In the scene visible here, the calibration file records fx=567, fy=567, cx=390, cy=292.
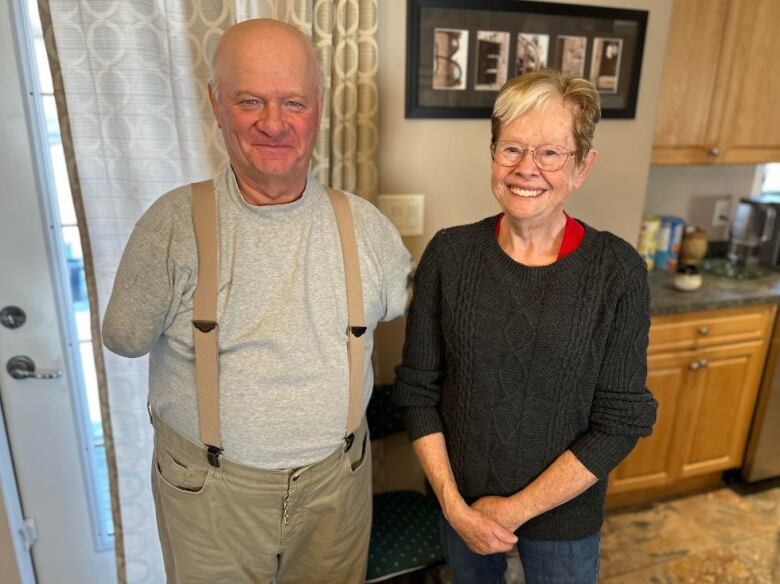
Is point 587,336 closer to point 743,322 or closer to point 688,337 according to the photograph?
point 688,337

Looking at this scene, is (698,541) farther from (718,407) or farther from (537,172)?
(537,172)

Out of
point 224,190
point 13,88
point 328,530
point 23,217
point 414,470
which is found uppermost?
point 13,88

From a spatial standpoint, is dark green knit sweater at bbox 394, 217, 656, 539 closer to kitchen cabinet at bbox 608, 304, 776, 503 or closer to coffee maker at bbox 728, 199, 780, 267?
kitchen cabinet at bbox 608, 304, 776, 503

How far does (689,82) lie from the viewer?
6.63 ft

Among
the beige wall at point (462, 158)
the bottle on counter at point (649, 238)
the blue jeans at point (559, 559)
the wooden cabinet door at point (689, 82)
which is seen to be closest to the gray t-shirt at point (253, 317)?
the blue jeans at point (559, 559)

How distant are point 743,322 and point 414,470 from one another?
4.37ft

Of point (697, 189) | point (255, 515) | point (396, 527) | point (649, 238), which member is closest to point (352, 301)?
point (255, 515)

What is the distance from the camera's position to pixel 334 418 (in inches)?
43.6

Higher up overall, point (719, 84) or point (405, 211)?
point (719, 84)

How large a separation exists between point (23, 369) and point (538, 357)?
128 centimetres

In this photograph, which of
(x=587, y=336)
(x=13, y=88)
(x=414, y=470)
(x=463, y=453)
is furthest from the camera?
(x=414, y=470)

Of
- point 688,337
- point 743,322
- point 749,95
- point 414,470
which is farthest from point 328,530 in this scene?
point 749,95

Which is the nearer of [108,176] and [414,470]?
[108,176]

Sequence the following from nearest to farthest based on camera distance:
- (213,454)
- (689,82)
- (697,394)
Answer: (213,454)
(689,82)
(697,394)
